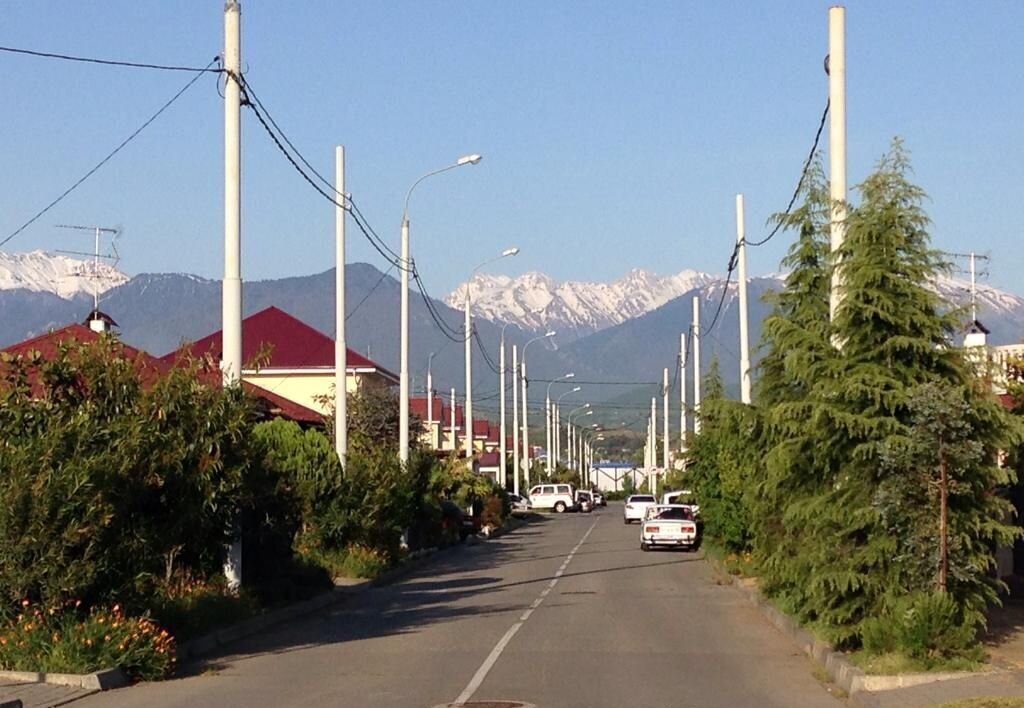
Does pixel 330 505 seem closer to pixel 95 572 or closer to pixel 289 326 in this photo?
pixel 95 572

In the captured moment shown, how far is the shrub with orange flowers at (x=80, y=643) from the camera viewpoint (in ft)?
54.3

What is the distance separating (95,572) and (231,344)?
18.9 ft

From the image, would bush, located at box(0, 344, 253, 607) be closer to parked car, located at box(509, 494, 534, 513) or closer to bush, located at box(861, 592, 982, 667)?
bush, located at box(861, 592, 982, 667)

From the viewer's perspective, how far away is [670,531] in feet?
153

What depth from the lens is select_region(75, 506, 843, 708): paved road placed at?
15.6 metres

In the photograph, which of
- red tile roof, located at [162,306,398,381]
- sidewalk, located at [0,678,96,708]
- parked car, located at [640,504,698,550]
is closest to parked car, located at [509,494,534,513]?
red tile roof, located at [162,306,398,381]

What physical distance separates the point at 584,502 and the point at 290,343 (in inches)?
1253

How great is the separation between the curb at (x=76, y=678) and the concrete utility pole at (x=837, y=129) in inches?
363

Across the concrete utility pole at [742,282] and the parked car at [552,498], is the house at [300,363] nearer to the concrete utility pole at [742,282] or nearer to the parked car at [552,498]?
the parked car at [552,498]

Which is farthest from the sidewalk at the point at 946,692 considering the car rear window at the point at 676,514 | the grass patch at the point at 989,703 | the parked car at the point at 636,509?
the parked car at the point at 636,509

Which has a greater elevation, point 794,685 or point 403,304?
point 403,304

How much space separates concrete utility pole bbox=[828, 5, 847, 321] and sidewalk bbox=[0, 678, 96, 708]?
31.5 feet

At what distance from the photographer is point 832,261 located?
62.2ft

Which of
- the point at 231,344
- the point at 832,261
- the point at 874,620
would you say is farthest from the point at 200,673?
the point at 832,261
